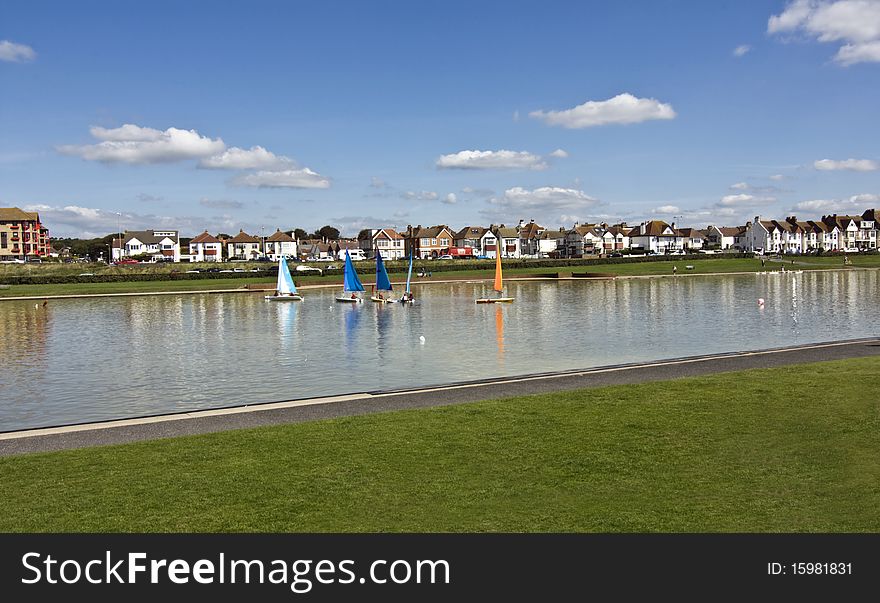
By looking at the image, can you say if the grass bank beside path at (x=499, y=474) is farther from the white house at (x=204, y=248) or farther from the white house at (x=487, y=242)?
the white house at (x=204, y=248)

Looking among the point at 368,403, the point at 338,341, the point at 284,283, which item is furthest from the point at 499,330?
the point at 284,283

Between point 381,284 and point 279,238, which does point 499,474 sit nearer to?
point 381,284

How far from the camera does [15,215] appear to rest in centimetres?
17662

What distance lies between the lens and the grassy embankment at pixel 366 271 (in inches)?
3644

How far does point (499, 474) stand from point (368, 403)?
6.86 meters

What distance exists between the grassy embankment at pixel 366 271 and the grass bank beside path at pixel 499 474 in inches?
3236

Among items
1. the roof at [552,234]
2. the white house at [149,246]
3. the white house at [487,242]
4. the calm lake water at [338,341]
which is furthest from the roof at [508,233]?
the calm lake water at [338,341]

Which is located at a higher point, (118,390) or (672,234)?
(672,234)

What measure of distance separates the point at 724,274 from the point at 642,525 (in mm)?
106960

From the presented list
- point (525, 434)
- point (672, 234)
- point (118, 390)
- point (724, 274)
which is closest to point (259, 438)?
point (525, 434)

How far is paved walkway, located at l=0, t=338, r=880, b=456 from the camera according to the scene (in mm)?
15320

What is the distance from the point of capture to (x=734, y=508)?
10.2 meters
